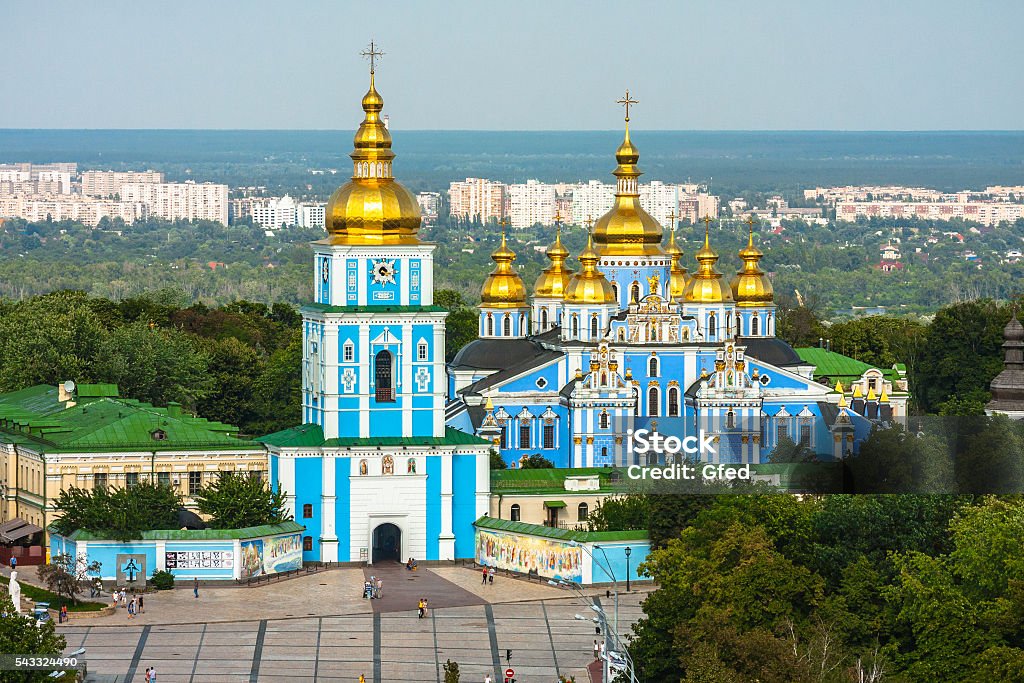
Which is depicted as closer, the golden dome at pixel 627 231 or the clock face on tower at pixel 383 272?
the clock face on tower at pixel 383 272

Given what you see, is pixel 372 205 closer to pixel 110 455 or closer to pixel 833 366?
pixel 110 455

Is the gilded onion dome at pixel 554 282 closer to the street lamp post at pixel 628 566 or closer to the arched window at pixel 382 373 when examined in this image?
the arched window at pixel 382 373

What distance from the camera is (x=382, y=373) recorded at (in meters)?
59.7

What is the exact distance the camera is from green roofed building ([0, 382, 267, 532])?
58750mm

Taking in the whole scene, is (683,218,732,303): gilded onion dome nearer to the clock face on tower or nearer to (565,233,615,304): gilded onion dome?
(565,233,615,304): gilded onion dome

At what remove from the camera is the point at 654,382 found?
74.1 m

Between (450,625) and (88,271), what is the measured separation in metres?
139

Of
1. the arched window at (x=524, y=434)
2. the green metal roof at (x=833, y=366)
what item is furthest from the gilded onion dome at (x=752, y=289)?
the arched window at (x=524, y=434)

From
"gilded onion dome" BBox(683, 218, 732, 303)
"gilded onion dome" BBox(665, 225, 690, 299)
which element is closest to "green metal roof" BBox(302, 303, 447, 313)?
"gilded onion dome" BBox(683, 218, 732, 303)

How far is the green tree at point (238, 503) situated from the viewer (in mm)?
56594

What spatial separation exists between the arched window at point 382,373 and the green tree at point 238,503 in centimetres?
361

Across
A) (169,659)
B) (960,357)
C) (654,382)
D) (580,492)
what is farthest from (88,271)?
(169,659)

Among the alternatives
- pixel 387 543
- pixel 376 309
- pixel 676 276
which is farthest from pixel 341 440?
pixel 676 276

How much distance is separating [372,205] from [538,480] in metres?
7.31
